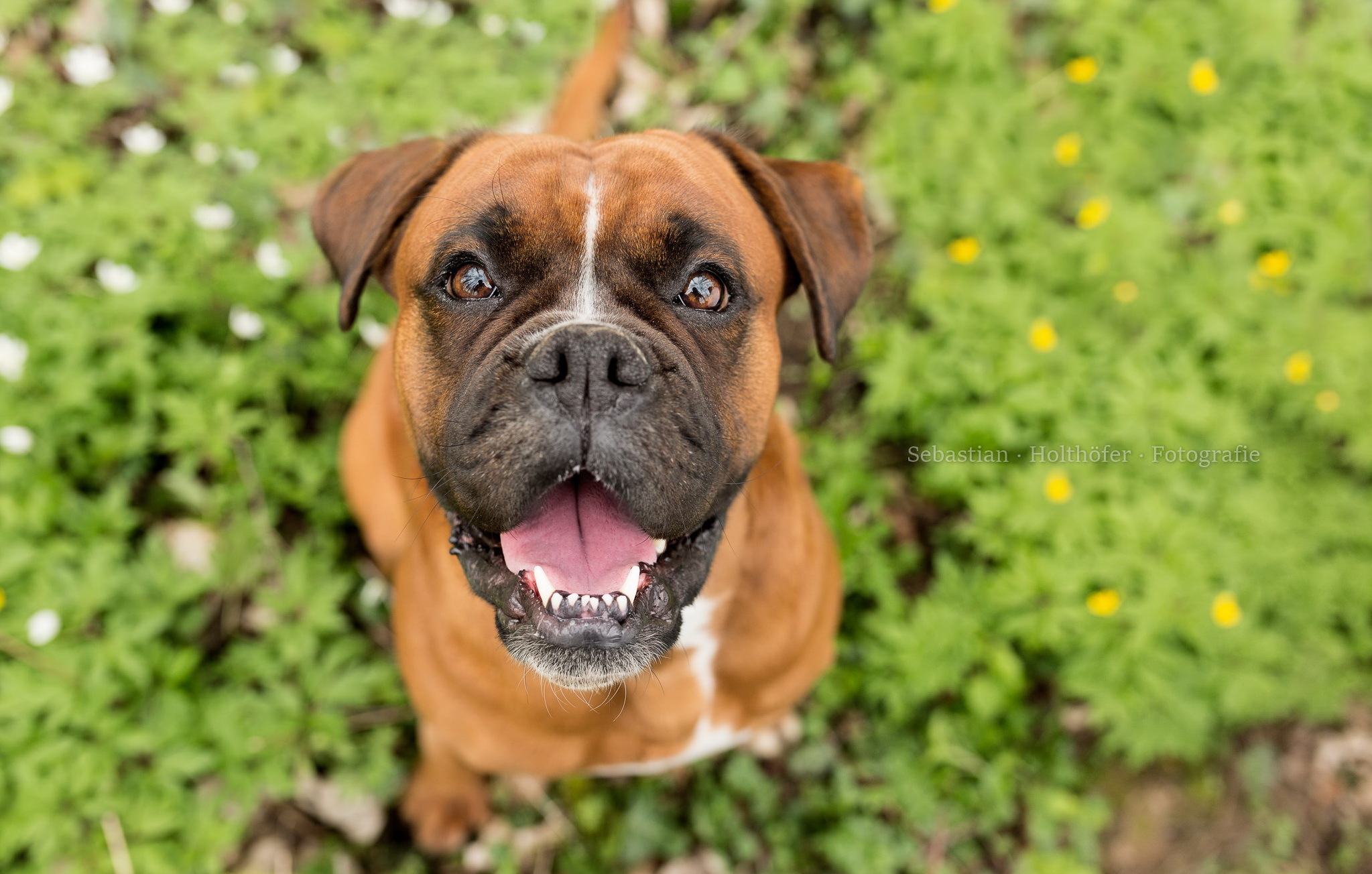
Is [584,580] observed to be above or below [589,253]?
below

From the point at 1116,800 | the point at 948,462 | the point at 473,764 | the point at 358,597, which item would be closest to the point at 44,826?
the point at 358,597

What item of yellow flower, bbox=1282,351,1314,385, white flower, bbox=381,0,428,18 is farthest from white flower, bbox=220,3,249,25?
yellow flower, bbox=1282,351,1314,385

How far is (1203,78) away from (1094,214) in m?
1.00

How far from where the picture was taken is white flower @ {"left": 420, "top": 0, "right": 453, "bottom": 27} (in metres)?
4.34

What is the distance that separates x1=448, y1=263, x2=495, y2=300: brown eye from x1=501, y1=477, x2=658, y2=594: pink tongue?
0.53 meters

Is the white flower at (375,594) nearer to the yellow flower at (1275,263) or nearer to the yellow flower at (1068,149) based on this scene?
the yellow flower at (1068,149)

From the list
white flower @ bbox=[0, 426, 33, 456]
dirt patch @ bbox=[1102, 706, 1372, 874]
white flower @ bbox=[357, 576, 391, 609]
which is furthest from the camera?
dirt patch @ bbox=[1102, 706, 1372, 874]

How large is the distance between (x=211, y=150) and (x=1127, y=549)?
4.37 m

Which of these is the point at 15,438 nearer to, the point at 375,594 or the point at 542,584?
the point at 375,594

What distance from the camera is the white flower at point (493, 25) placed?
14.4ft

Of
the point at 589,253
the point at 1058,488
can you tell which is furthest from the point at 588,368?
the point at 1058,488

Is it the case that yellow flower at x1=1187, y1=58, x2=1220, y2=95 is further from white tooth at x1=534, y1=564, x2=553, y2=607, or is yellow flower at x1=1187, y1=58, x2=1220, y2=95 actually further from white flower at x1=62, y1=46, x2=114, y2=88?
white flower at x1=62, y1=46, x2=114, y2=88

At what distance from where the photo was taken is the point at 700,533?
2.20m

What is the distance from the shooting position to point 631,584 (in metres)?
2.11
